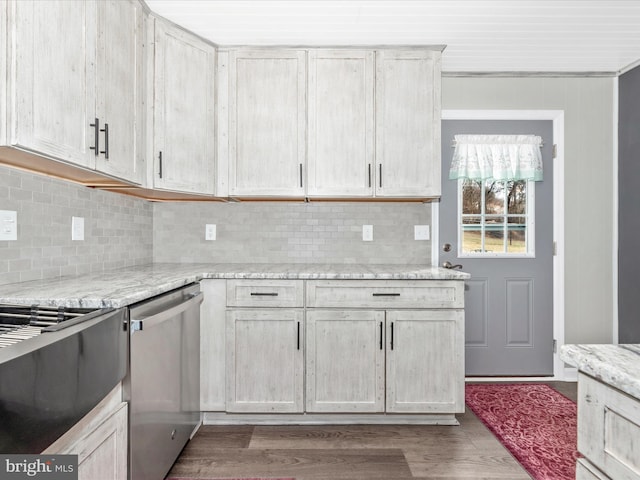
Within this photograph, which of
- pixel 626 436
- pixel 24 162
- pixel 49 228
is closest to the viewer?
pixel 626 436

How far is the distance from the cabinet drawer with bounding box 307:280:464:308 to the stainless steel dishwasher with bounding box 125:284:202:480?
71cm

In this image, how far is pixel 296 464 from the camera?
6.39ft

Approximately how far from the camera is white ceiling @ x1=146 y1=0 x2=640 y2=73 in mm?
2213

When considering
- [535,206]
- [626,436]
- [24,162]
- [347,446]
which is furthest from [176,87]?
[535,206]

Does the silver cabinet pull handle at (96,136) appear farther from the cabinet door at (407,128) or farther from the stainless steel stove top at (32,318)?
the cabinet door at (407,128)

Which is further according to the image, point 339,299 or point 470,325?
point 470,325

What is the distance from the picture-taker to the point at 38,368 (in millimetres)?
812

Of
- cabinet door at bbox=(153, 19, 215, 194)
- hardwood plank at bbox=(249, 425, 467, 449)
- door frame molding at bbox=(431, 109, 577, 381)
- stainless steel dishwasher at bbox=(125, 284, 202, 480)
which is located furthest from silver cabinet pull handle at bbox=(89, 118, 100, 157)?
door frame molding at bbox=(431, 109, 577, 381)

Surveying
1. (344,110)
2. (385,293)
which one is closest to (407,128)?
(344,110)

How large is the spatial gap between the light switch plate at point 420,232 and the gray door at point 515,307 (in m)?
0.18

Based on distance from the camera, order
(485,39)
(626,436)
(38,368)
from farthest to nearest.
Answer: (485,39) < (38,368) < (626,436)

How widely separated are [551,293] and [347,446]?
2.06 m

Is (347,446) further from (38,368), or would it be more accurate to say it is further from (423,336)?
(38,368)

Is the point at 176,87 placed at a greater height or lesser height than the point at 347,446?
greater
